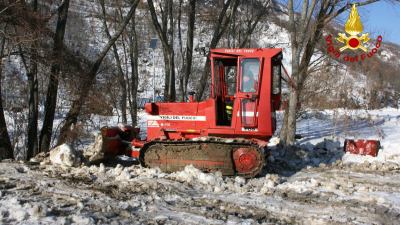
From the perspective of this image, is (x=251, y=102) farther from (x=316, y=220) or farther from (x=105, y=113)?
(x=105, y=113)

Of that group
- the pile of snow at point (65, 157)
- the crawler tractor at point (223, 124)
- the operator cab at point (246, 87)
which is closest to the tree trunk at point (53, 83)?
the crawler tractor at point (223, 124)

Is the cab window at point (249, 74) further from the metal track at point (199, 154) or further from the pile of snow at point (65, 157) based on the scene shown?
the pile of snow at point (65, 157)

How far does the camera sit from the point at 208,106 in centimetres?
994

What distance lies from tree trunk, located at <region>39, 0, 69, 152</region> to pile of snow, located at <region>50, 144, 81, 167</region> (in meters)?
4.86

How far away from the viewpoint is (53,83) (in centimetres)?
1407

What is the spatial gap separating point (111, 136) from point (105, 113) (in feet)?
24.4

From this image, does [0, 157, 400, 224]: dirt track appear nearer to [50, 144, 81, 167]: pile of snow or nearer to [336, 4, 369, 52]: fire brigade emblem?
[50, 144, 81, 167]: pile of snow

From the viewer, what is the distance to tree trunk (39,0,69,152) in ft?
45.1

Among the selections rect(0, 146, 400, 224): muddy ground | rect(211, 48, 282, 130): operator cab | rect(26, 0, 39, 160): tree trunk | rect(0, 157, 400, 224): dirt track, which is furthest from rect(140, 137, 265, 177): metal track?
rect(26, 0, 39, 160): tree trunk

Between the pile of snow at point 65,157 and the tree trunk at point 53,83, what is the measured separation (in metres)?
4.86

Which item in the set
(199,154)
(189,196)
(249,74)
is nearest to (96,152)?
(199,154)

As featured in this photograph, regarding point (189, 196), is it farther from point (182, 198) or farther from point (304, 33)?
point (304, 33)

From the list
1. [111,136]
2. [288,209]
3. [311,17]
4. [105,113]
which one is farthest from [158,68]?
[288,209]

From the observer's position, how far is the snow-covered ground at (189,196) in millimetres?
5961
